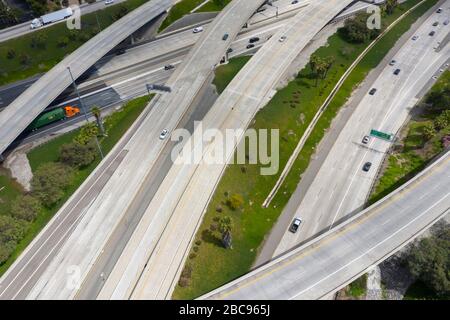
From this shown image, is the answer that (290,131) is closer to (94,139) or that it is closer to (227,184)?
(227,184)

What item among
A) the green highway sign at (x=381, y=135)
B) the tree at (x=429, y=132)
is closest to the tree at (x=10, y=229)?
the green highway sign at (x=381, y=135)

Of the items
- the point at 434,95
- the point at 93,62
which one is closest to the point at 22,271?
the point at 93,62

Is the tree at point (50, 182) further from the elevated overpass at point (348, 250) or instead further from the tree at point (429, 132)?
the tree at point (429, 132)

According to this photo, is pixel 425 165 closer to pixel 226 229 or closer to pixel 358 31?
pixel 226 229

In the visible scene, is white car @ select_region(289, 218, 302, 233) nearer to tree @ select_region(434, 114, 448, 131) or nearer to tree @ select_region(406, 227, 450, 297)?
tree @ select_region(406, 227, 450, 297)

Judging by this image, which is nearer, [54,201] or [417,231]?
[417,231]

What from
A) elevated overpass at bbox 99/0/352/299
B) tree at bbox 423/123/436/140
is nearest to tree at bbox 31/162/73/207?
elevated overpass at bbox 99/0/352/299
